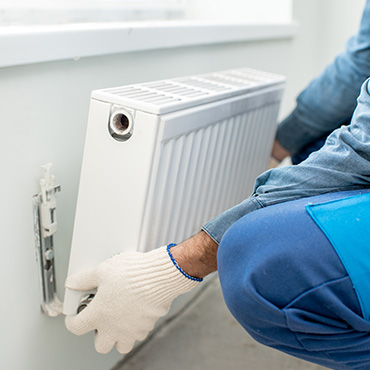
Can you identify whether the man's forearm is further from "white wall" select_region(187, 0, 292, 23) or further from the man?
"white wall" select_region(187, 0, 292, 23)

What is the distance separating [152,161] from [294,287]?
23 centimetres

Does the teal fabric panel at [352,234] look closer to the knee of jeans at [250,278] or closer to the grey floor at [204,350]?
the knee of jeans at [250,278]

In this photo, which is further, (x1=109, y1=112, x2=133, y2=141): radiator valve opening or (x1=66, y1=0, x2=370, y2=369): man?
(x1=109, y1=112, x2=133, y2=141): radiator valve opening

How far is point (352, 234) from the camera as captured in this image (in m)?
0.55

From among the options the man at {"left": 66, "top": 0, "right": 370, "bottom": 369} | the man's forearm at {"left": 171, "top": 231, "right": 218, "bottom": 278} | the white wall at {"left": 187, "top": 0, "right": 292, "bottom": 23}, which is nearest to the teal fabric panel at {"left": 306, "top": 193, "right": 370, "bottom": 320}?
the man at {"left": 66, "top": 0, "right": 370, "bottom": 369}

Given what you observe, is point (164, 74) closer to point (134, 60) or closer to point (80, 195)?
point (134, 60)

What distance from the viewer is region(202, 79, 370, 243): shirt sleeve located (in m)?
0.62

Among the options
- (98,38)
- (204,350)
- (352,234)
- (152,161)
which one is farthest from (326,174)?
(204,350)

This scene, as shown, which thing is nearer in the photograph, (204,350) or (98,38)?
(98,38)

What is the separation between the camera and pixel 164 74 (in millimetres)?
934

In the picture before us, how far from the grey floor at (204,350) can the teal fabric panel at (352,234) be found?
546 millimetres

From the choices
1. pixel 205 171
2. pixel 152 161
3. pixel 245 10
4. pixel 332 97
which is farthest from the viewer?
pixel 245 10

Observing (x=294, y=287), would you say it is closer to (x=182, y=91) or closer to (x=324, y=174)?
(x=324, y=174)

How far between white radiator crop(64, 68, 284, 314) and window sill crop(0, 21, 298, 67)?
0.25 ft
